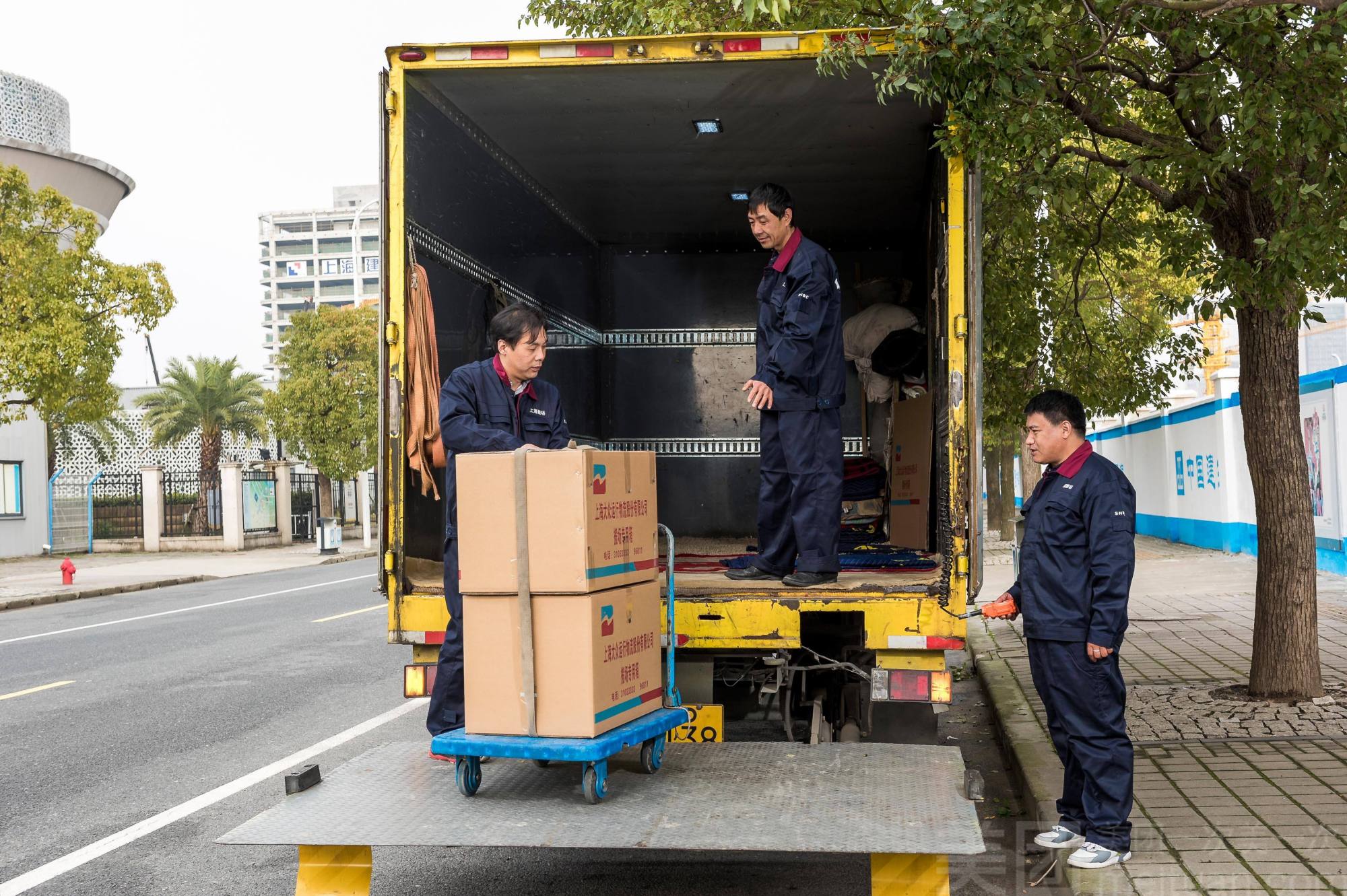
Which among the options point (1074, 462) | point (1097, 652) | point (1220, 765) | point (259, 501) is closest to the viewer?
point (1097, 652)

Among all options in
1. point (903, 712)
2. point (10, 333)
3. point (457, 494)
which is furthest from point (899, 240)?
point (10, 333)

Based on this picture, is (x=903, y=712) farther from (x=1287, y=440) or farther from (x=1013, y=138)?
(x=1287, y=440)

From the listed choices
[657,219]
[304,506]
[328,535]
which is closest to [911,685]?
[657,219]

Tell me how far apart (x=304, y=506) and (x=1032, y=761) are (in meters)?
32.5

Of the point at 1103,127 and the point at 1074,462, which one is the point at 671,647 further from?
the point at 1103,127

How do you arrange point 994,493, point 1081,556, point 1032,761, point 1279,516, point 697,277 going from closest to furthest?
point 1081,556 → point 1032,761 → point 1279,516 → point 697,277 → point 994,493

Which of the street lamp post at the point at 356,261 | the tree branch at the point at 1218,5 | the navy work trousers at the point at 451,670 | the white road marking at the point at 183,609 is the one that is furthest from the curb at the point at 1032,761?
the street lamp post at the point at 356,261

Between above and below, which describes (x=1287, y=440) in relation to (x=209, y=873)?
above

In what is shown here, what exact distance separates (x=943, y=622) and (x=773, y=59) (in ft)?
7.48

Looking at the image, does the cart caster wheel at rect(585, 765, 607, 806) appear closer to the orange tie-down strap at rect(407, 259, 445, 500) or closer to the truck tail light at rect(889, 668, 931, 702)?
the truck tail light at rect(889, 668, 931, 702)

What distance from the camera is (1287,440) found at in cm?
693

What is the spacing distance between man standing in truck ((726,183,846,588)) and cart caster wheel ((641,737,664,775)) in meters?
1.00

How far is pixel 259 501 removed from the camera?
33.1 meters

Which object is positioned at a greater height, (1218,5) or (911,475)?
(1218,5)
